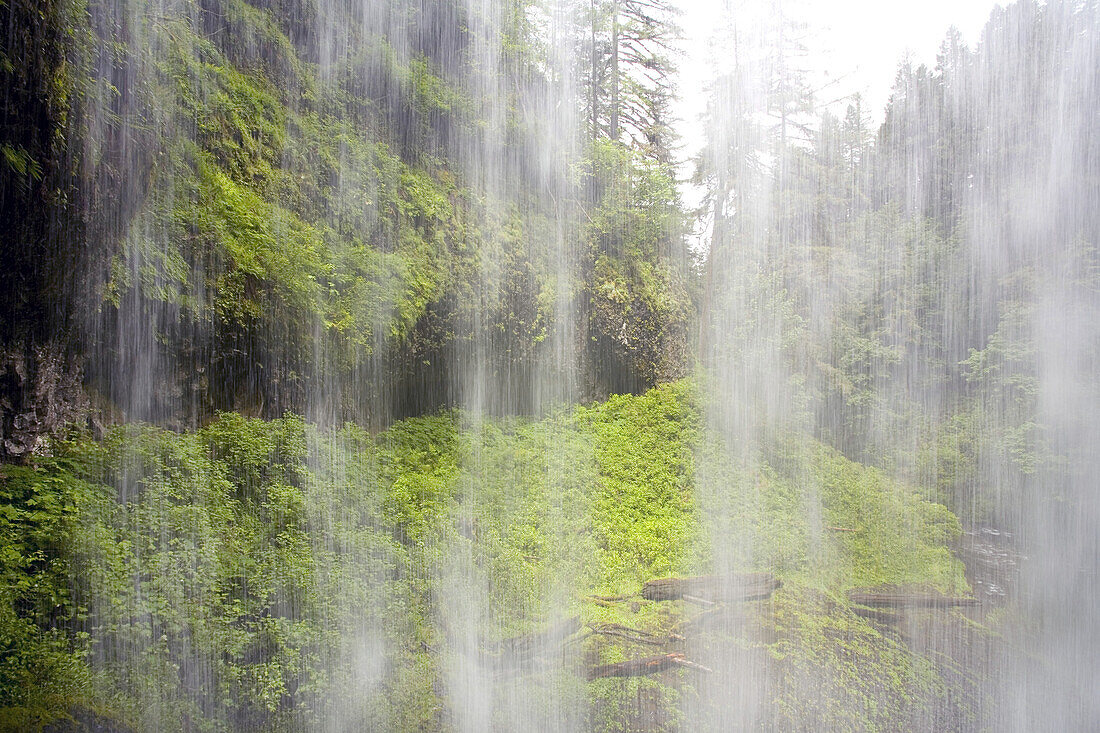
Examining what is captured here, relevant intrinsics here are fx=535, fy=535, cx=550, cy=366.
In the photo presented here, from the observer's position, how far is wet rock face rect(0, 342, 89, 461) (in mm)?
3750

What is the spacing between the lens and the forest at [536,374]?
12.4ft

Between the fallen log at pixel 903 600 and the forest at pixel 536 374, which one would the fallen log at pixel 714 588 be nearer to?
the forest at pixel 536 374

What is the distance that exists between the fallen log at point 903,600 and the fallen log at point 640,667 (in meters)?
2.15

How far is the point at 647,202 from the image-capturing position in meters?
6.62

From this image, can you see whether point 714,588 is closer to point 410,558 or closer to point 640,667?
point 640,667

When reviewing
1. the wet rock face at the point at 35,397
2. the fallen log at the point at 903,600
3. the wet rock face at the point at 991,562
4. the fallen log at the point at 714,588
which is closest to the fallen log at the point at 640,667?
the fallen log at the point at 714,588

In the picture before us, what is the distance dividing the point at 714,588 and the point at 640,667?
3.98ft

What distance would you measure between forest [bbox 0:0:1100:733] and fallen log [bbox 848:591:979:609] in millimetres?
32

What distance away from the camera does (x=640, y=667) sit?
14.8ft

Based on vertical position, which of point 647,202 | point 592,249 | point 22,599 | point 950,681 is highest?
point 647,202

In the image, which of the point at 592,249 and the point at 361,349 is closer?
the point at 361,349

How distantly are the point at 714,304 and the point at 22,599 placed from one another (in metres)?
6.95

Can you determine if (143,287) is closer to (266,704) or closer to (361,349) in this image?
(361,349)

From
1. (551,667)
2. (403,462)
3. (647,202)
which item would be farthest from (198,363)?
(647,202)
